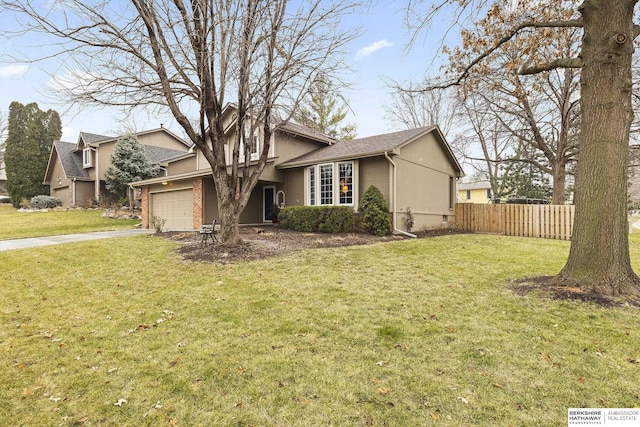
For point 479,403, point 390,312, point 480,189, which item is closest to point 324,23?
point 390,312

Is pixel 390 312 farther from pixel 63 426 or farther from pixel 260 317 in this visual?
pixel 63 426

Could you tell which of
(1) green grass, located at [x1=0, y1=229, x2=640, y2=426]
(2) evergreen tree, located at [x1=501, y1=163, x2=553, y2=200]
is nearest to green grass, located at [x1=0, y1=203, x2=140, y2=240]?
(1) green grass, located at [x1=0, y1=229, x2=640, y2=426]

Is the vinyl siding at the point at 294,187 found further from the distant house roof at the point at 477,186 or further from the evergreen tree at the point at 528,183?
the distant house roof at the point at 477,186

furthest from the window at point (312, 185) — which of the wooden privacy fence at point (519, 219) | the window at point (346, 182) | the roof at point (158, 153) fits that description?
the roof at point (158, 153)

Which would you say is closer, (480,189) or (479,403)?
(479,403)

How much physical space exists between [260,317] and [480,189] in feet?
131

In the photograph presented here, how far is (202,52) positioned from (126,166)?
58.8 ft

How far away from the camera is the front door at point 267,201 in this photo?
16875 millimetres

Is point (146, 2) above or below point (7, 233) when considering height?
above

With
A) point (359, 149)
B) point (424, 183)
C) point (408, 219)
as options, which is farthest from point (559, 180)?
point (359, 149)

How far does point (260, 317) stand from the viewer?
450cm

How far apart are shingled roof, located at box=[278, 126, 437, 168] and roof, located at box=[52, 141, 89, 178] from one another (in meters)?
19.6

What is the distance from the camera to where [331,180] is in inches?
562

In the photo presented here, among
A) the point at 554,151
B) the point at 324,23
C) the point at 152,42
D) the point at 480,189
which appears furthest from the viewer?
→ the point at 480,189
